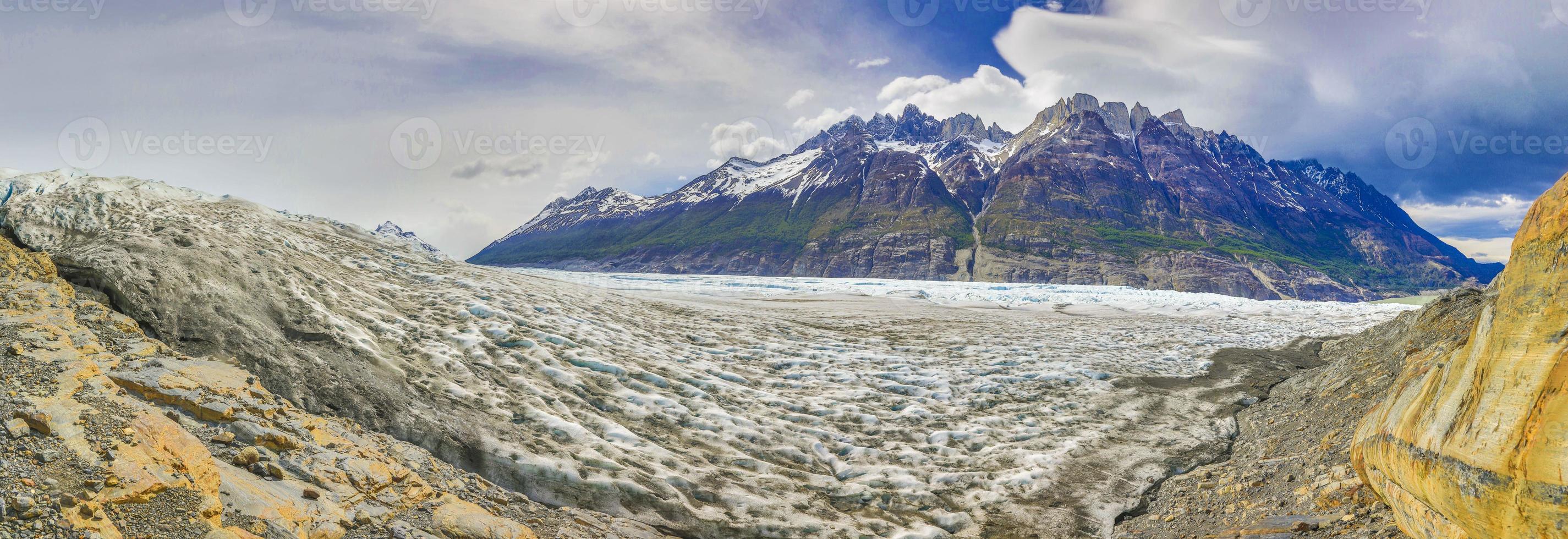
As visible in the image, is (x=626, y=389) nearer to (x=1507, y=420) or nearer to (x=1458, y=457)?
(x=1458, y=457)

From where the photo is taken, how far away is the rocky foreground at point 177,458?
4.45m

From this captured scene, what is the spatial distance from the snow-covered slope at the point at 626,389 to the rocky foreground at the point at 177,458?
484 mm

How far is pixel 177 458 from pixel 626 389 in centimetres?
715

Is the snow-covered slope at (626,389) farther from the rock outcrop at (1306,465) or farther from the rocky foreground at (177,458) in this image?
the rock outcrop at (1306,465)

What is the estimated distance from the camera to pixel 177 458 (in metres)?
5.12

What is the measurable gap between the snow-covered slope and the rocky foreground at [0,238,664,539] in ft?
1.59

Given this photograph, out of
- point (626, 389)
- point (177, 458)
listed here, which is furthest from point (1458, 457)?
point (626, 389)

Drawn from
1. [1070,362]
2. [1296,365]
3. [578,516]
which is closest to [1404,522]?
[578,516]

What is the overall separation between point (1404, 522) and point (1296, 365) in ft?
61.6

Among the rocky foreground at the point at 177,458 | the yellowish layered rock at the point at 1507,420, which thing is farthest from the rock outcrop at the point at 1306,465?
the rocky foreground at the point at 177,458

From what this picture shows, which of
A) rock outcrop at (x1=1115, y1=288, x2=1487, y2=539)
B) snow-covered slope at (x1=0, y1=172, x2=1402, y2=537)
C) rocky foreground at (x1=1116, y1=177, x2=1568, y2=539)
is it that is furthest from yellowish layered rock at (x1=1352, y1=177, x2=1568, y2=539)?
snow-covered slope at (x1=0, y1=172, x2=1402, y2=537)

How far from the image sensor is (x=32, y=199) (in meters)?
9.22

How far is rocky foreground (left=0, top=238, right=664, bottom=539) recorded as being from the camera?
4.45 metres

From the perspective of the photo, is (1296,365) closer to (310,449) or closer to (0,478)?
(310,449)
